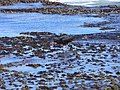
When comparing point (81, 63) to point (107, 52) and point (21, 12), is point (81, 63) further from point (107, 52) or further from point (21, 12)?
point (21, 12)

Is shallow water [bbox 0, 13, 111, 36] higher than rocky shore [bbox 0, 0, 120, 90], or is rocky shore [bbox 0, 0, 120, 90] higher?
rocky shore [bbox 0, 0, 120, 90]

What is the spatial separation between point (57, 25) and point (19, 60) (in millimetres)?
21354

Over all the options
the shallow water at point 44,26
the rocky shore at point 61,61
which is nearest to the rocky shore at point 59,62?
the rocky shore at point 61,61

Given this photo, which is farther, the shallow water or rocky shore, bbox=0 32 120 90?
the shallow water

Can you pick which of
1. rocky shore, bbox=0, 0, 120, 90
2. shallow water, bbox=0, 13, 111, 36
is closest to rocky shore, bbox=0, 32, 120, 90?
rocky shore, bbox=0, 0, 120, 90

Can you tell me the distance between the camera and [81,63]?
25422 millimetres

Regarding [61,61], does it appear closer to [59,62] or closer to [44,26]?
[59,62]

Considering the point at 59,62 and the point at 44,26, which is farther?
the point at 44,26

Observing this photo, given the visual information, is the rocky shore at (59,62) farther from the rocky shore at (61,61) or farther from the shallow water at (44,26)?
the shallow water at (44,26)

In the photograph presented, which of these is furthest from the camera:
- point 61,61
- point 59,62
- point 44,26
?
point 44,26

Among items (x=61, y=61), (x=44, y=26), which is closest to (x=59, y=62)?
(x=61, y=61)

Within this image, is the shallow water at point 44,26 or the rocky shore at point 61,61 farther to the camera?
the shallow water at point 44,26

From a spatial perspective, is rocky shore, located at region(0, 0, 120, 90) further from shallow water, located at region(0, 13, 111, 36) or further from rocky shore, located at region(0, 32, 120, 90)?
shallow water, located at region(0, 13, 111, 36)

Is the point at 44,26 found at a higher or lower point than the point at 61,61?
lower
